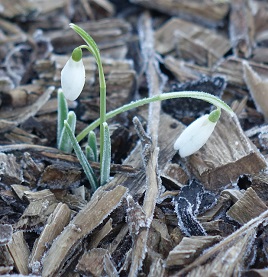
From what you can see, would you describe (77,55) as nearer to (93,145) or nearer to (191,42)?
(93,145)

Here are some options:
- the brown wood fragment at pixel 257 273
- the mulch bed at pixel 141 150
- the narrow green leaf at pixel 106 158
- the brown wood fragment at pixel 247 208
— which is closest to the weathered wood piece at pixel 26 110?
the mulch bed at pixel 141 150

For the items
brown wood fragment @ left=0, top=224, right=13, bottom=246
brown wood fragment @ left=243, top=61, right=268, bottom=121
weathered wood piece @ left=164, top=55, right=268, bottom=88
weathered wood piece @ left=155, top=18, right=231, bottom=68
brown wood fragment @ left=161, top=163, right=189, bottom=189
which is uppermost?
weathered wood piece @ left=155, top=18, right=231, bottom=68

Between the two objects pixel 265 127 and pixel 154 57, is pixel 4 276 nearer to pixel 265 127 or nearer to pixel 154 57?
pixel 265 127

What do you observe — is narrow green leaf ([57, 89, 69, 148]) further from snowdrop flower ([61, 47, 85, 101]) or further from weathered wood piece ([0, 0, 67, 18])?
weathered wood piece ([0, 0, 67, 18])

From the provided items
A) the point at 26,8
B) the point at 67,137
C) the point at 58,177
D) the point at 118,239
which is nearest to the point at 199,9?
the point at 26,8

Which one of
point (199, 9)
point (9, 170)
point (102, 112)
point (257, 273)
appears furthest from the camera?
point (199, 9)

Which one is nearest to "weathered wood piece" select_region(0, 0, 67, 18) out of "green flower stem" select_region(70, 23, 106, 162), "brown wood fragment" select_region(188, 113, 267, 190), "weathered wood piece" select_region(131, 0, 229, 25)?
"weathered wood piece" select_region(131, 0, 229, 25)

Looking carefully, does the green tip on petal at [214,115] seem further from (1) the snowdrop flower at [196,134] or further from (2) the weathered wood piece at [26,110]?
(2) the weathered wood piece at [26,110]

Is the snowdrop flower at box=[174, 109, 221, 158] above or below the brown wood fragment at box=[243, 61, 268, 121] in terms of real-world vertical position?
below
